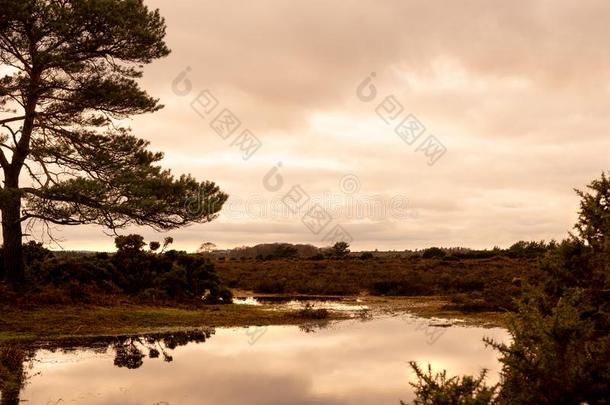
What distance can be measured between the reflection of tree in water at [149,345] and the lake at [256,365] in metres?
0.02

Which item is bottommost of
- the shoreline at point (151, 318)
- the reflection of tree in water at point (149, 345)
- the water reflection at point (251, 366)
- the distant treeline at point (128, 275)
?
the water reflection at point (251, 366)

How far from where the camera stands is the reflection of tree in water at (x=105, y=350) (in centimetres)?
829

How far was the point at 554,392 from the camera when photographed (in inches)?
198

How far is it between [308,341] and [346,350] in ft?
4.67

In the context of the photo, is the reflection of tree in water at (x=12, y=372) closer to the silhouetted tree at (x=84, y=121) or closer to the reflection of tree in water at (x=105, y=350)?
the reflection of tree in water at (x=105, y=350)

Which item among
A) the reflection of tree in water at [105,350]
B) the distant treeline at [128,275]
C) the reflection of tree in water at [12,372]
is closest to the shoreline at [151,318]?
the reflection of tree in water at [105,350]

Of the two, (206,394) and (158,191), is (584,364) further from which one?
(158,191)

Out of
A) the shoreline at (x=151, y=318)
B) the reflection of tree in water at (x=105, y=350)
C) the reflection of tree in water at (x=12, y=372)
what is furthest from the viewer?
the shoreline at (x=151, y=318)

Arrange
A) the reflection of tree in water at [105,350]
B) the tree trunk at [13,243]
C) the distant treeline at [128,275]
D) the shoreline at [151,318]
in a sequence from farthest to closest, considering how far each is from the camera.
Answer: the distant treeline at [128,275] → the tree trunk at [13,243] → the shoreline at [151,318] → the reflection of tree in water at [105,350]

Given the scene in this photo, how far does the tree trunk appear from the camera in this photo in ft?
55.4

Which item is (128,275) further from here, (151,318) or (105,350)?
(105,350)

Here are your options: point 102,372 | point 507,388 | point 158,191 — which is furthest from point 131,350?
point 507,388

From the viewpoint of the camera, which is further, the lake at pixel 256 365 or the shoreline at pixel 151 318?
the shoreline at pixel 151 318

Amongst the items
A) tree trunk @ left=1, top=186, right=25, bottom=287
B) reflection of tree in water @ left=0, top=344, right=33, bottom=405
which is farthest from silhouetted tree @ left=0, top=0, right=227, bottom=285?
reflection of tree in water @ left=0, top=344, right=33, bottom=405
